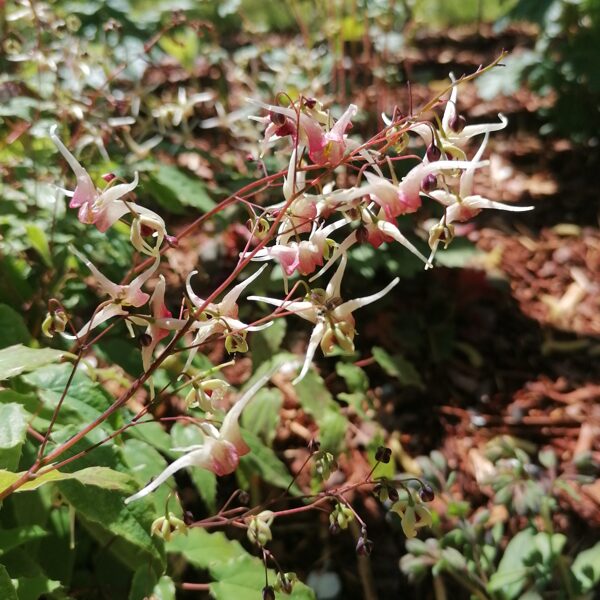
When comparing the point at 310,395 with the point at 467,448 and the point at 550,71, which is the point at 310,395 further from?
the point at 550,71

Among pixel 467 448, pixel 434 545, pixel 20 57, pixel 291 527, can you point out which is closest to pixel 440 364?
pixel 467 448

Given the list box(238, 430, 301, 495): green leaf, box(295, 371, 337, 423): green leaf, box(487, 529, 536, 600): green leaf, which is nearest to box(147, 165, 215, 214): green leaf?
box(295, 371, 337, 423): green leaf

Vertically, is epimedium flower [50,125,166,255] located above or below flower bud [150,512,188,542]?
above

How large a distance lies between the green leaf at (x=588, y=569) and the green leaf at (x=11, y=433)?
2.91ft

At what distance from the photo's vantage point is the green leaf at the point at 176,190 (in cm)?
159

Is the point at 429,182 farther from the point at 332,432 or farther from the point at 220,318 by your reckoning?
the point at 332,432

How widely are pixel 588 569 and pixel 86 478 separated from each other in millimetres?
836

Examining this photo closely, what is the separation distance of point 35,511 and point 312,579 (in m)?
0.63

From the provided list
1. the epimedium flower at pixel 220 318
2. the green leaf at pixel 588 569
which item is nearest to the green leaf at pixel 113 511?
the epimedium flower at pixel 220 318

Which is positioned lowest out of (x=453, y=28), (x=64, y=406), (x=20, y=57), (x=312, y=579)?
(x=453, y=28)

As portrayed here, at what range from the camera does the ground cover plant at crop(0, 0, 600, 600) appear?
0.79 meters

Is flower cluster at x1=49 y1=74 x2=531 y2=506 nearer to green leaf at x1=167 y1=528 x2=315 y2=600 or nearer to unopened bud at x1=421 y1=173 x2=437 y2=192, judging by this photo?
unopened bud at x1=421 y1=173 x2=437 y2=192

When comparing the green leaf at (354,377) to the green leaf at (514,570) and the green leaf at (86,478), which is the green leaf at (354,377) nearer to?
the green leaf at (514,570)

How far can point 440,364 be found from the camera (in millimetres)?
1989
